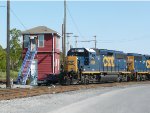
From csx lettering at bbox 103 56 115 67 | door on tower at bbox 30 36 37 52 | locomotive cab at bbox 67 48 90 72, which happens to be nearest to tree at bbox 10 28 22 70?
door on tower at bbox 30 36 37 52

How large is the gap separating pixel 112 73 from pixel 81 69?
22.1ft

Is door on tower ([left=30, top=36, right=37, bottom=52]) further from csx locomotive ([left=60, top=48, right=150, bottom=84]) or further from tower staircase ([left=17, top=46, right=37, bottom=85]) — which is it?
csx locomotive ([left=60, top=48, right=150, bottom=84])

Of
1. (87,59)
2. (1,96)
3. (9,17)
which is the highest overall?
(9,17)

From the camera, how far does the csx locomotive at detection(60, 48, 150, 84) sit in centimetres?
3638

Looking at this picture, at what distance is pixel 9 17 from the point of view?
30.9 metres

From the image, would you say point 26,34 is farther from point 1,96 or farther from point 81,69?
point 1,96

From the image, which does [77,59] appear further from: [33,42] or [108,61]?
[33,42]

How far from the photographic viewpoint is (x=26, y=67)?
4219 cm

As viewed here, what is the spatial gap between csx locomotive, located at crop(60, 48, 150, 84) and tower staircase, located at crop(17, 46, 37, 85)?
4.34m

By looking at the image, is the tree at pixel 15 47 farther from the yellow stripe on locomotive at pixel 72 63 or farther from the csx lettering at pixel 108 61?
the yellow stripe on locomotive at pixel 72 63

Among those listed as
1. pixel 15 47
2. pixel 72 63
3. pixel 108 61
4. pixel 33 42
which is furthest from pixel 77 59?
pixel 15 47

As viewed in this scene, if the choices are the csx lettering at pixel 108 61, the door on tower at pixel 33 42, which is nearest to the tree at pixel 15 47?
the door on tower at pixel 33 42

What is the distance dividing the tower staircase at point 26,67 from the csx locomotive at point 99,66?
14.2 feet

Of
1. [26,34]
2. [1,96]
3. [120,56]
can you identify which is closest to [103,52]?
[120,56]
